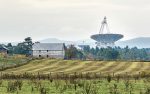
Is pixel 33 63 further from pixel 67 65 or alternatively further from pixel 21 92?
pixel 21 92

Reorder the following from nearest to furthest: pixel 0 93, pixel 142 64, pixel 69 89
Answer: pixel 0 93 < pixel 69 89 < pixel 142 64

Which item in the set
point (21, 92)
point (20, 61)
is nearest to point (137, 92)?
point (21, 92)

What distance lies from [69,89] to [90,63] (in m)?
76.1

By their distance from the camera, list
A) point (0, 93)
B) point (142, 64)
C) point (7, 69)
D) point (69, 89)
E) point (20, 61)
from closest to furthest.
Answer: point (0, 93)
point (69, 89)
point (7, 69)
point (142, 64)
point (20, 61)

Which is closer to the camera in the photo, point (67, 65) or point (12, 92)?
point (12, 92)

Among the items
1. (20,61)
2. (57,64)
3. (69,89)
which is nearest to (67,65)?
(57,64)

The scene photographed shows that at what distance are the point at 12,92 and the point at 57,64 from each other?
7983cm

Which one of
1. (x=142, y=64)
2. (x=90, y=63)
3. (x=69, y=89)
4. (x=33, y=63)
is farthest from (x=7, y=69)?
(x=69, y=89)

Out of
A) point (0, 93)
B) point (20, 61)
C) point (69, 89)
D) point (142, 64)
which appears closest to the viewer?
point (0, 93)

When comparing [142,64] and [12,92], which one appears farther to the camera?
[142,64]

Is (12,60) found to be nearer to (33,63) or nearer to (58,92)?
(33,63)

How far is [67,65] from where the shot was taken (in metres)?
122

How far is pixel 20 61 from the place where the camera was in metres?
131

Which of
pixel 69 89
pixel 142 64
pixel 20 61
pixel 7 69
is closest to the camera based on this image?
pixel 69 89
